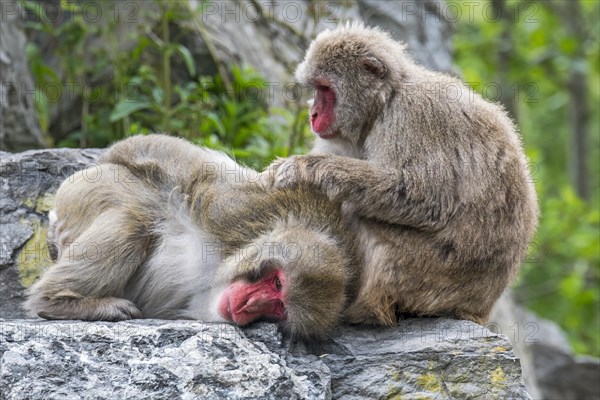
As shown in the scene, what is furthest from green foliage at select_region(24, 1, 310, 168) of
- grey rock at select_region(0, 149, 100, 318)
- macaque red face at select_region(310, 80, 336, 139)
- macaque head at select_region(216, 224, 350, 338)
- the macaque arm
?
macaque head at select_region(216, 224, 350, 338)

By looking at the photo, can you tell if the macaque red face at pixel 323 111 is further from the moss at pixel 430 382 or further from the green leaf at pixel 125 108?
the green leaf at pixel 125 108

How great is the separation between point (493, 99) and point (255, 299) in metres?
7.37

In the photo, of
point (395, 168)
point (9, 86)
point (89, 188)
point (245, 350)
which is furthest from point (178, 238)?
point (9, 86)

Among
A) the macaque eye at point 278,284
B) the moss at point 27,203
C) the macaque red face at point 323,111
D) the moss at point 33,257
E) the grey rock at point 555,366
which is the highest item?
the macaque red face at point 323,111

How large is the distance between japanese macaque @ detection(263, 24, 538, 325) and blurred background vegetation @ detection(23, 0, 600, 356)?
1.43 m

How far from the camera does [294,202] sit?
4230 mm

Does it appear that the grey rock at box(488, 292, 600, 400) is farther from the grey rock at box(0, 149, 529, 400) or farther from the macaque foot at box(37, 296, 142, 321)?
the macaque foot at box(37, 296, 142, 321)

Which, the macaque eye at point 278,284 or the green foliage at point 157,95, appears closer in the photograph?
the macaque eye at point 278,284

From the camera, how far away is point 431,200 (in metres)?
4.22

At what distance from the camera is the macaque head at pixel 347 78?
4652 mm

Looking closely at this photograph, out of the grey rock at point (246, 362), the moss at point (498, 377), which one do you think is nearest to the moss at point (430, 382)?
the grey rock at point (246, 362)

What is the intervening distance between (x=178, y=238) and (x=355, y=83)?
1291 mm

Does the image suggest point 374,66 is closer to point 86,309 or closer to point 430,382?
point 430,382

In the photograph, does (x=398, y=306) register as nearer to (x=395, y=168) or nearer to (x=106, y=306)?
(x=395, y=168)
